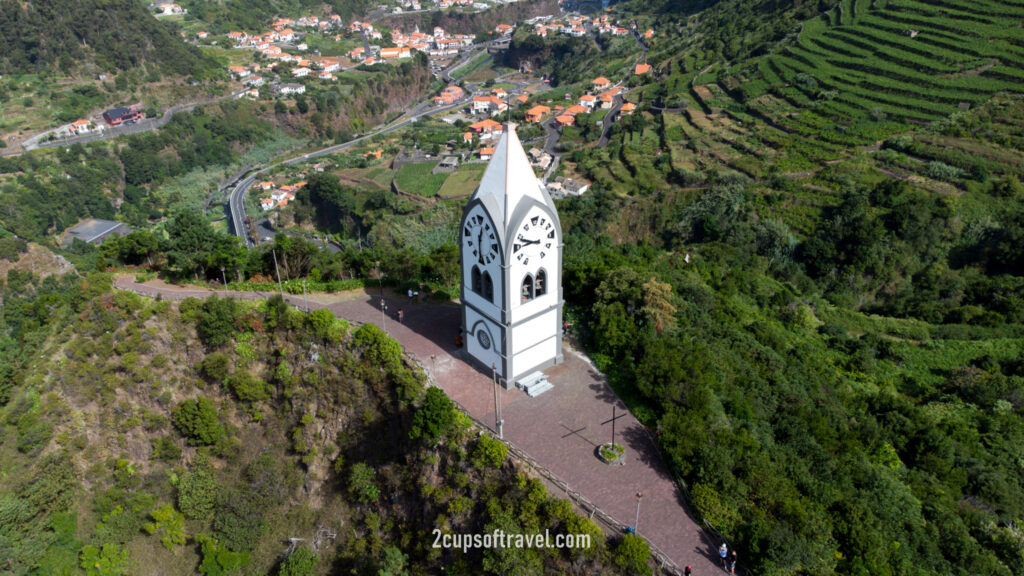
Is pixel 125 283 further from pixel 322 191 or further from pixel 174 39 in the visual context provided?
pixel 174 39

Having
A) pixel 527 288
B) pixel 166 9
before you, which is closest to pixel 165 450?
pixel 527 288

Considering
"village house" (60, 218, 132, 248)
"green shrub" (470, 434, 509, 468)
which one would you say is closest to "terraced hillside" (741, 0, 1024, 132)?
"green shrub" (470, 434, 509, 468)

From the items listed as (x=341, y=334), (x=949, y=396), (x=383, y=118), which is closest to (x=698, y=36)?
(x=383, y=118)

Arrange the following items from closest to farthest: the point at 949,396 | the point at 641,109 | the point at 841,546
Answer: the point at 841,546, the point at 949,396, the point at 641,109

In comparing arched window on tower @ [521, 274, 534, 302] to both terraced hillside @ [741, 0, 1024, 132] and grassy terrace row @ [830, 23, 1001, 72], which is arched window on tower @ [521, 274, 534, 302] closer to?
terraced hillside @ [741, 0, 1024, 132]

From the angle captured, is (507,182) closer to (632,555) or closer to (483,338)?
(483,338)
